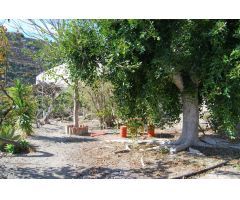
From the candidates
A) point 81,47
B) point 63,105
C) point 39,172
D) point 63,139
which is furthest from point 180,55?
point 63,105

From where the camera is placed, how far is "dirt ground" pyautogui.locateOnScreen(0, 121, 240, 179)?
4742 mm

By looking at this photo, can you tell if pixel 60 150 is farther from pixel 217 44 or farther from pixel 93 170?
pixel 217 44

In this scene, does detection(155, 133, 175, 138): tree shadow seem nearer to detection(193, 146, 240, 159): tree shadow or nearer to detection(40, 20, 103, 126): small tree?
detection(193, 146, 240, 159): tree shadow

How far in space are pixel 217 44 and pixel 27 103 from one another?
3.79m

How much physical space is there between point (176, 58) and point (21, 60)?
13.7 ft

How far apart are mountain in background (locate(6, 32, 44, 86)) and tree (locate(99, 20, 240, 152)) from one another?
8.66 ft

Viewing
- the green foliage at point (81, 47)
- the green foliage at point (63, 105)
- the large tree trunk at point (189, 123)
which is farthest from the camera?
the green foliage at point (63, 105)

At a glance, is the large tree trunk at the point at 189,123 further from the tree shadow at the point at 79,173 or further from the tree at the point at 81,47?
the tree at the point at 81,47

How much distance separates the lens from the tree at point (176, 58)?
466cm

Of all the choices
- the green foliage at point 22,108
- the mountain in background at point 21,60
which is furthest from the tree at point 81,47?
the mountain in background at point 21,60

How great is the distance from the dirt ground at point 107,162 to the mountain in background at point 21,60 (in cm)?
142

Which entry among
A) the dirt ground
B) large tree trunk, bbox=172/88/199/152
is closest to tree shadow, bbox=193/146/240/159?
the dirt ground
